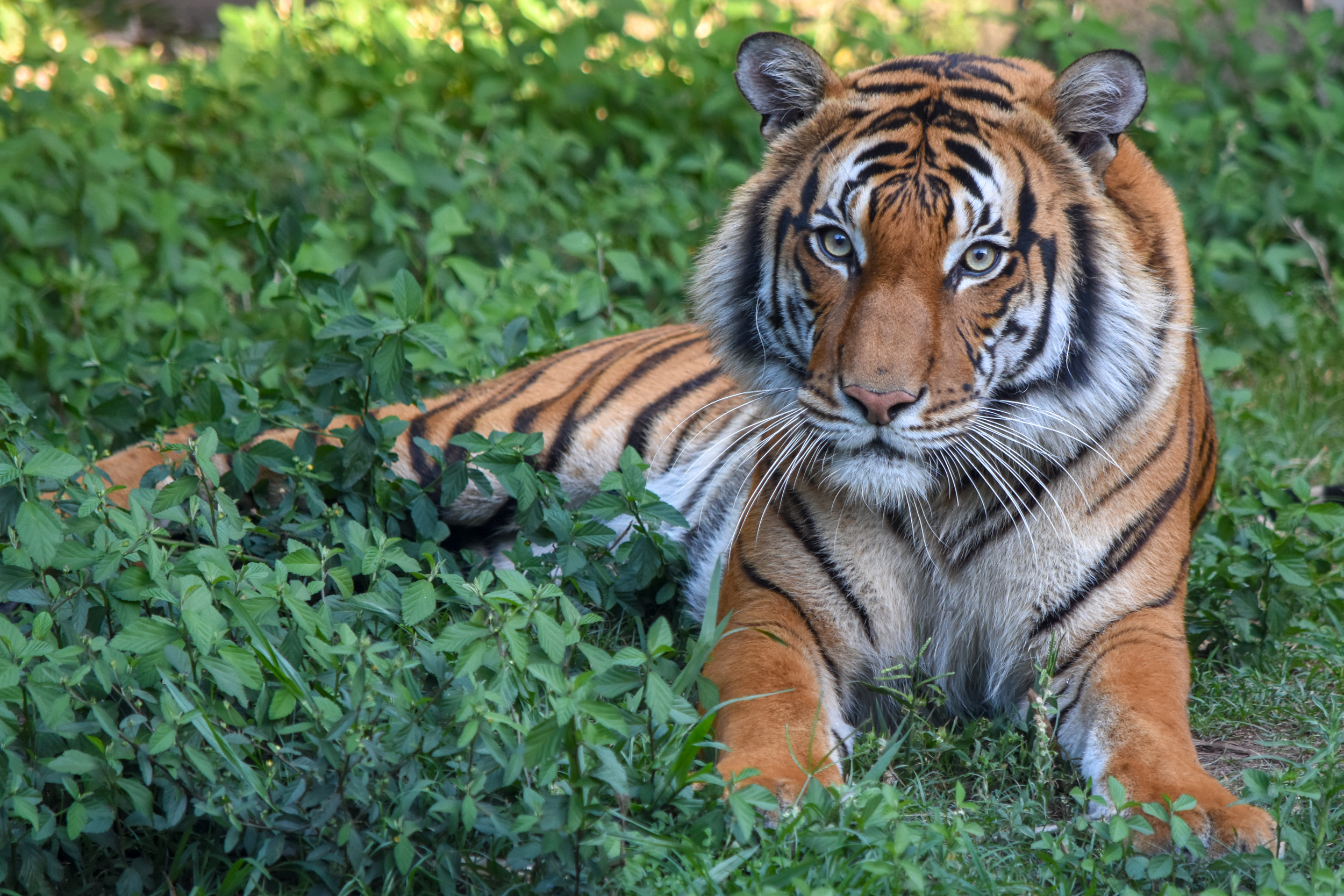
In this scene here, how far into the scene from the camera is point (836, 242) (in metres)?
2.19

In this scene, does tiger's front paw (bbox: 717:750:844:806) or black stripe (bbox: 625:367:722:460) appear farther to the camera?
black stripe (bbox: 625:367:722:460)

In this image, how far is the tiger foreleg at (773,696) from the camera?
6.39 feet

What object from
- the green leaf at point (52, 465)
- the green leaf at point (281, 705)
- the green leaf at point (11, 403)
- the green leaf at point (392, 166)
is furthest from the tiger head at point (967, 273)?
the green leaf at point (392, 166)

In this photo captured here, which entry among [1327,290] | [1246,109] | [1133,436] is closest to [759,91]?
[1133,436]

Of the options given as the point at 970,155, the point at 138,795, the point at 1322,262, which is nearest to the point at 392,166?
the point at 970,155

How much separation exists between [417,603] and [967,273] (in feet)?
3.31

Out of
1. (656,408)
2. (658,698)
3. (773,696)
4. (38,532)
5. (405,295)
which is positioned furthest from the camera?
(656,408)

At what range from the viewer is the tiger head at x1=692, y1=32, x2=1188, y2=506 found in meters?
2.08

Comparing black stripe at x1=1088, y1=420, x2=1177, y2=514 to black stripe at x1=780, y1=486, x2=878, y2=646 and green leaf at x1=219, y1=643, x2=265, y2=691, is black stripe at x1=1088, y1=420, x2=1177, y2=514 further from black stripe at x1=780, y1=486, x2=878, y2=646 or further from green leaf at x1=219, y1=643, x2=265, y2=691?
green leaf at x1=219, y1=643, x2=265, y2=691

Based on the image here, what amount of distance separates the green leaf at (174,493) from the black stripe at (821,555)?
1016 mm

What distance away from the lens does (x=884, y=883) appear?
1706mm

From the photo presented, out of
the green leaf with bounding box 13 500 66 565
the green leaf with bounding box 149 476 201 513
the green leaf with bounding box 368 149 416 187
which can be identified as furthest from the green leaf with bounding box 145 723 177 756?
the green leaf with bounding box 368 149 416 187

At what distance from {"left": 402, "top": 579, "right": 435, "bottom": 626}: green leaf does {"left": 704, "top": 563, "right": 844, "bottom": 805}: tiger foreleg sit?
49cm

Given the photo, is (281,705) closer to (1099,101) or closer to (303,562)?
(303,562)
